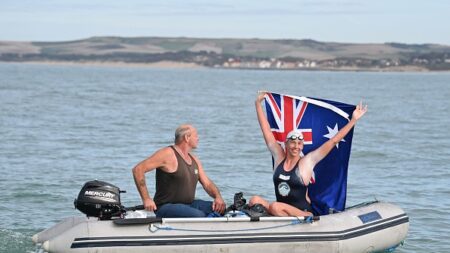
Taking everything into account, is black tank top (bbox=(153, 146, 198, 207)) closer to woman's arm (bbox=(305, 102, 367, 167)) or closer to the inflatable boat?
the inflatable boat

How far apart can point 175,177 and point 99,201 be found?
0.78m

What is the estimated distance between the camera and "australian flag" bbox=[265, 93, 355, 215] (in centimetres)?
1130

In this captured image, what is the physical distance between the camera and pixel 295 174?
34.9ft

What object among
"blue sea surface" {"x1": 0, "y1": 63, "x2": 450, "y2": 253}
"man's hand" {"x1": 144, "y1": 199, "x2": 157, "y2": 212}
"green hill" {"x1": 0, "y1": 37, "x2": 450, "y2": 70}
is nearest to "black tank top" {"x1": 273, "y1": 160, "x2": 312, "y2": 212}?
"man's hand" {"x1": 144, "y1": 199, "x2": 157, "y2": 212}

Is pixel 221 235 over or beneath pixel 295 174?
beneath

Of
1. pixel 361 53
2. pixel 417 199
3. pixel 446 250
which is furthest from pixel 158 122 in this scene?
pixel 361 53

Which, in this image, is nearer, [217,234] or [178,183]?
[217,234]

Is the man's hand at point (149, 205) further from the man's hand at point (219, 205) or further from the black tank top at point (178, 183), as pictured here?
the man's hand at point (219, 205)

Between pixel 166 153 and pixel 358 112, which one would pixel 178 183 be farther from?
pixel 358 112

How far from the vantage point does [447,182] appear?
1797cm

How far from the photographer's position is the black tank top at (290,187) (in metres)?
10.7

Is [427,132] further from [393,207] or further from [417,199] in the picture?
[393,207]

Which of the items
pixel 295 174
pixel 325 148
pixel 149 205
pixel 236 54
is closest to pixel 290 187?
pixel 295 174

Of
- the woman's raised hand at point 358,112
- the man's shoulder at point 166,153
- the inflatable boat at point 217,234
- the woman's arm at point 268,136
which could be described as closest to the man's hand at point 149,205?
the inflatable boat at point 217,234
